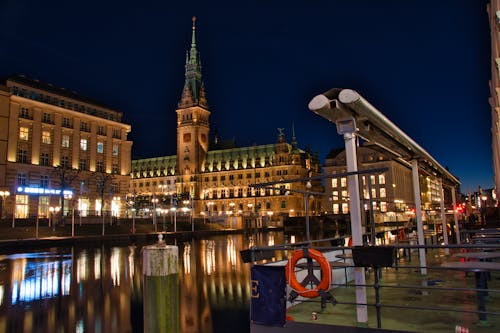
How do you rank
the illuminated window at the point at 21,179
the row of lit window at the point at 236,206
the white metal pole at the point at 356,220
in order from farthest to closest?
the row of lit window at the point at 236,206
the illuminated window at the point at 21,179
the white metal pole at the point at 356,220

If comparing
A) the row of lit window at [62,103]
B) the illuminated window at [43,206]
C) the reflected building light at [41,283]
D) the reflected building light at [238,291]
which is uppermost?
the row of lit window at [62,103]

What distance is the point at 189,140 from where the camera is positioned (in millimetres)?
158250

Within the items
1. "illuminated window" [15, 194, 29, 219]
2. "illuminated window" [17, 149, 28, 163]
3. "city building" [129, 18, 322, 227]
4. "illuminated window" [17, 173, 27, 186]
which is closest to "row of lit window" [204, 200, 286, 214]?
"city building" [129, 18, 322, 227]

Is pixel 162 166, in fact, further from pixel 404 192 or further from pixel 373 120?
pixel 373 120

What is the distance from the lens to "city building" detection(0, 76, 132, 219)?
229 ft

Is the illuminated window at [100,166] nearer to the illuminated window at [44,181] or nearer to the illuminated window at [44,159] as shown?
the illuminated window at [44,159]

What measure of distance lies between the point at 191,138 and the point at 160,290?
15255 cm

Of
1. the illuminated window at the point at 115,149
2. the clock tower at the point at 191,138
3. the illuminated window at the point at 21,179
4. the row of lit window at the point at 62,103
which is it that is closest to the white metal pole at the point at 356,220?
the illuminated window at the point at 21,179

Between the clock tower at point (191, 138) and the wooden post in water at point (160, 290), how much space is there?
494 feet

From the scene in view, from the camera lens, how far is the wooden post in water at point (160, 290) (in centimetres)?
677

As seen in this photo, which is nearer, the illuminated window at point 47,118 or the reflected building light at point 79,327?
the reflected building light at point 79,327

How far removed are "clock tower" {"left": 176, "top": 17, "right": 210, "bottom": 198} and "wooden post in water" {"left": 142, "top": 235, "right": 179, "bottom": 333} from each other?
5922 inches

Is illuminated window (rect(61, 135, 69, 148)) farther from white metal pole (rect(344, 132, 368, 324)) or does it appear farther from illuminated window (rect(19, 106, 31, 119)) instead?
white metal pole (rect(344, 132, 368, 324))

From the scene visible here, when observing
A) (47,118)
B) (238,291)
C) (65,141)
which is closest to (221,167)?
(65,141)
